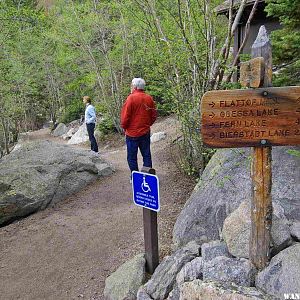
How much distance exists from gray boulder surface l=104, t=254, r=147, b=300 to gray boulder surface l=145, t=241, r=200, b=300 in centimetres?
22

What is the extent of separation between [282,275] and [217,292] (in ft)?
1.76

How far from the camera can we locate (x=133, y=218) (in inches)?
227

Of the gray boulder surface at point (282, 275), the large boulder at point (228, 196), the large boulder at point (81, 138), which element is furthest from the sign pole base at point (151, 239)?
the large boulder at point (81, 138)

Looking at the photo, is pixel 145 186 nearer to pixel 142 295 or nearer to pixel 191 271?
pixel 191 271

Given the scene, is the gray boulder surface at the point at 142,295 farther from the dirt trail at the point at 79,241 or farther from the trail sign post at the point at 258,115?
the trail sign post at the point at 258,115

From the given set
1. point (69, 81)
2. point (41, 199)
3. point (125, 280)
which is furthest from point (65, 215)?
point (69, 81)

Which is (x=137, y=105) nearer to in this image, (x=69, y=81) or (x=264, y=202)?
(x=264, y=202)

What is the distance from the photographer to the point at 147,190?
12.1ft

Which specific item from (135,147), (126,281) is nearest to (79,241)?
(126,281)

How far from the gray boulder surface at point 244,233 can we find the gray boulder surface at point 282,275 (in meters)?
0.12

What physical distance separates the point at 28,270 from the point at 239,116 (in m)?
3.63

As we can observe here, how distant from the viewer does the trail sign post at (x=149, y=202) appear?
143 inches

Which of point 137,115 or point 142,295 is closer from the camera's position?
point 142,295

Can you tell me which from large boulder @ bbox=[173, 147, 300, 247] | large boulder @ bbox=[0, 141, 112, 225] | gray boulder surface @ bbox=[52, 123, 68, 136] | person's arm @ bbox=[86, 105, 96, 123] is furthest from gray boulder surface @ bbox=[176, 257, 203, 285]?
gray boulder surface @ bbox=[52, 123, 68, 136]
